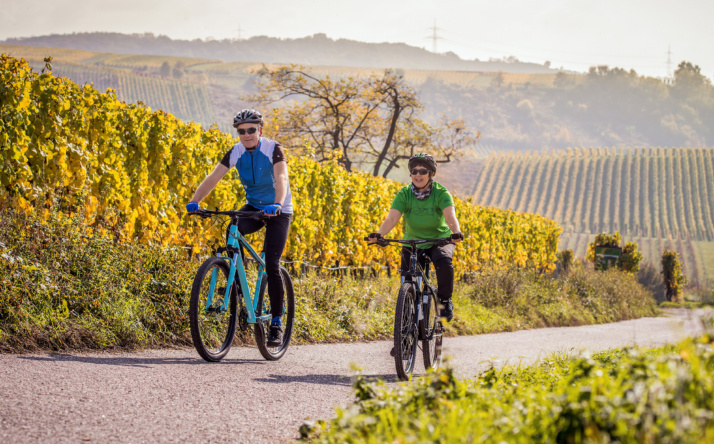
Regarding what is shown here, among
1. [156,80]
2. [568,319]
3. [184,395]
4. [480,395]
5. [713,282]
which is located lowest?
[568,319]

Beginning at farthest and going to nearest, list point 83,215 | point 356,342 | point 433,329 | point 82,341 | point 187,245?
point 187,245 < point 356,342 < point 83,215 < point 433,329 < point 82,341

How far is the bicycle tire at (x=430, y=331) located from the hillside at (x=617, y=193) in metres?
72.9

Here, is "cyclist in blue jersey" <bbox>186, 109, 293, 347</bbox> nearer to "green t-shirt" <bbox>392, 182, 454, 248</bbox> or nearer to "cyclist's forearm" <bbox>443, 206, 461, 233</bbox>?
"green t-shirt" <bbox>392, 182, 454, 248</bbox>

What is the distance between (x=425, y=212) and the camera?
6.96 metres

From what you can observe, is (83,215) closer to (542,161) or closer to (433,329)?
(433,329)

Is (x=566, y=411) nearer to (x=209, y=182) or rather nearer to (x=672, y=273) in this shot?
(x=209, y=182)

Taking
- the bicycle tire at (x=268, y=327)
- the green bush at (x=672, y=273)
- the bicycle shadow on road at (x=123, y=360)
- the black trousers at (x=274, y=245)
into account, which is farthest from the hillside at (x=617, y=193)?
the bicycle shadow on road at (x=123, y=360)

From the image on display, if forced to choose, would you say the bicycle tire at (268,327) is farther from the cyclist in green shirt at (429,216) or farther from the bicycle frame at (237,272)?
the cyclist in green shirt at (429,216)

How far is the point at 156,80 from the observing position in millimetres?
150000

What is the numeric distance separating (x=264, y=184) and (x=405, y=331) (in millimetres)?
1809

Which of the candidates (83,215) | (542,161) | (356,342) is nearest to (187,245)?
(83,215)

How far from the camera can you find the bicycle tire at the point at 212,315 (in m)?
5.83

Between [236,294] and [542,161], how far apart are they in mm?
126908

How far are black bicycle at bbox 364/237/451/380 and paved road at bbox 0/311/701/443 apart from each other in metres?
0.39
